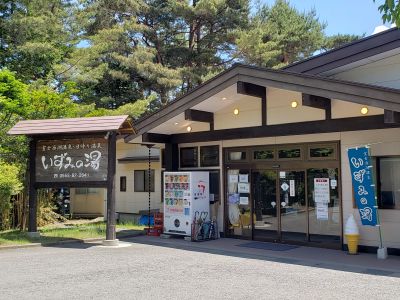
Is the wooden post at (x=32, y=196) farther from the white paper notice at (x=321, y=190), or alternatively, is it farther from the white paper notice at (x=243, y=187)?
the white paper notice at (x=321, y=190)

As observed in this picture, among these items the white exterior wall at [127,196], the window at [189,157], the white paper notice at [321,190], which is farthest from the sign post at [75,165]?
the white exterior wall at [127,196]

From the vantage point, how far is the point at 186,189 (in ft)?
40.1

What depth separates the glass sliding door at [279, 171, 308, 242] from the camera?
11117 mm

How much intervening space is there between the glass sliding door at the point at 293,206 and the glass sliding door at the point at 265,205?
205mm

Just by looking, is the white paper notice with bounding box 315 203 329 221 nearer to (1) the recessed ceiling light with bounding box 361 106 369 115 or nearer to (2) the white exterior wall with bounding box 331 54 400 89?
(1) the recessed ceiling light with bounding box 361 106 369 115

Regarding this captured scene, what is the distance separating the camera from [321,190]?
35.4 ft

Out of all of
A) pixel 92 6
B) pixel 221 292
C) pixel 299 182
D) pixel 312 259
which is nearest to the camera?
pixel 221 292

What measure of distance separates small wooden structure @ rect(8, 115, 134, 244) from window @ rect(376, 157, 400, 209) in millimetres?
6084

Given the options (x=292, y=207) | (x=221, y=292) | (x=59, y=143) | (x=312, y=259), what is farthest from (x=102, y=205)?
(x=221, y=292)

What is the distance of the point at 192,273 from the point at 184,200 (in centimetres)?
431

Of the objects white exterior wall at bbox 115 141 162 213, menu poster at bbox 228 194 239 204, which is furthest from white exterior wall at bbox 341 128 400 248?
white exterior wall at bbox 115 141 162 213

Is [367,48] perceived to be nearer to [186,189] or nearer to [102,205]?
[186,189]

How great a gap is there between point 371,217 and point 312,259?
59.0 inches

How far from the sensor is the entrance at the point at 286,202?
10719mm
